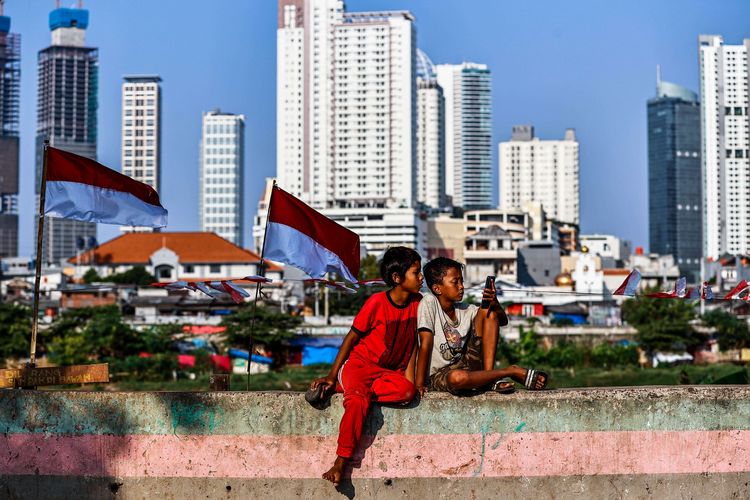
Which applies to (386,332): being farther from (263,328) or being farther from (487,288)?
(263,328)

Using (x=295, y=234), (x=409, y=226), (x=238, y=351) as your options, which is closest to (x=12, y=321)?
(x=238, y=351)

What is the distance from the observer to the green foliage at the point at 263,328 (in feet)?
188

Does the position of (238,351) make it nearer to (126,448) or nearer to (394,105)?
(126,448)

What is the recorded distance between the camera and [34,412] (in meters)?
8.13

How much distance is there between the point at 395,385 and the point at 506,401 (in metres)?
0.77

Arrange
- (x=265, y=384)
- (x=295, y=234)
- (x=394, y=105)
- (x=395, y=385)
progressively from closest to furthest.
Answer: (x=395, y=385), (x=295, y=234), (x=265, y=384), (x=394, y=105)

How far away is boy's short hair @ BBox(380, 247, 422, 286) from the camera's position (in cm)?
822

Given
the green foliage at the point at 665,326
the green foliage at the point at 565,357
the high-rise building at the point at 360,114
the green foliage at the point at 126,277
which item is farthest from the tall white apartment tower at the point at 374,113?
the green foliage at the point at 565,357

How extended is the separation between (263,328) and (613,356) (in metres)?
17.0

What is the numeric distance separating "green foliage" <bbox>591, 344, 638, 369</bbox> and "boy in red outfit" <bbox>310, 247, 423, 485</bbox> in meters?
46.7

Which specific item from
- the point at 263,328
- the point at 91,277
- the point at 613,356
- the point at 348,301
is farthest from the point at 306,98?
the point at 613,356

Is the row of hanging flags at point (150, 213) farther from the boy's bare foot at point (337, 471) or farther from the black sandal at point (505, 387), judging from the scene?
the black sandal at point (505, 387)

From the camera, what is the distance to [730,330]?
59688 millimetres

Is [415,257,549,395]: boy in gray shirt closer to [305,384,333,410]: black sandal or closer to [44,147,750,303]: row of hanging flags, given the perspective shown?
[305,384,333,410]: black sandal
